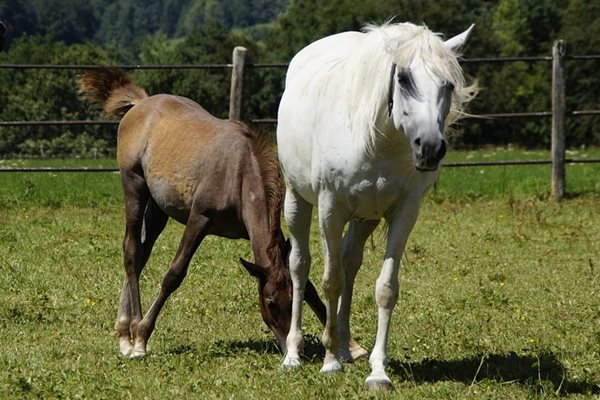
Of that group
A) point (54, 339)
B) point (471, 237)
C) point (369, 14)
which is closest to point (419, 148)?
point (54, 339)

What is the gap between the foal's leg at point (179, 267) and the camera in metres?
6.43

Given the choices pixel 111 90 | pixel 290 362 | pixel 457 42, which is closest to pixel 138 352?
pixel 290 362

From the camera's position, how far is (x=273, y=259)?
6273 millimetres

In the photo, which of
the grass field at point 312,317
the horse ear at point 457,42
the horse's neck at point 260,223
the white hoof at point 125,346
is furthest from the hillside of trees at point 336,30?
the horse ear at point 457,42

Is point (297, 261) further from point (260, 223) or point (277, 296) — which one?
point (260, 223)

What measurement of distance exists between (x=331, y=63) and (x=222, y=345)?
1.82 meters

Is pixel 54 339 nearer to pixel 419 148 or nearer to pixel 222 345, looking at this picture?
pixel 222 345

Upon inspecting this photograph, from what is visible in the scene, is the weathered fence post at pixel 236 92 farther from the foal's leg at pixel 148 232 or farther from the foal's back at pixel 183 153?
the foal's leg at pixel 148 232

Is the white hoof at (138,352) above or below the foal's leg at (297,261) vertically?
below

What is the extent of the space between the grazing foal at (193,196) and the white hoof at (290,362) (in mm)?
233

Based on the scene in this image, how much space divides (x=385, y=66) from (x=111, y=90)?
3.00m

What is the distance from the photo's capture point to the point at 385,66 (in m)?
5.34

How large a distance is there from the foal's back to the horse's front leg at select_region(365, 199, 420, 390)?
4.20ft

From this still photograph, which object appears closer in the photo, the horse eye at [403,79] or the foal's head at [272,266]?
the horse eye at [403,79]
